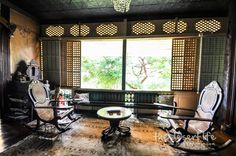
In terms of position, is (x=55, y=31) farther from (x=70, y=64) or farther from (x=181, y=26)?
(x=181, y=26)

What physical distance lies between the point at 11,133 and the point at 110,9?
12.7 feet

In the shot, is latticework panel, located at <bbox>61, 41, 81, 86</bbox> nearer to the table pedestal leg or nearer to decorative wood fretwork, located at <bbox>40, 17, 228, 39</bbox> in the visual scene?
decorative wood fretwork, located at <bbox>40, 17, 228, 39</bbox>

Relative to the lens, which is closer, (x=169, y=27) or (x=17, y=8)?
(x=17, y=8)

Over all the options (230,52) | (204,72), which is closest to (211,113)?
(230,52)

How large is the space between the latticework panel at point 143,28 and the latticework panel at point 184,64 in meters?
0.76

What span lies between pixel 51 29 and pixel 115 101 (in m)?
3.17

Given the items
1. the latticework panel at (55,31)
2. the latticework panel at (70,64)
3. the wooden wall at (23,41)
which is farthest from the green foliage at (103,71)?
the wooden wall at (23,41)

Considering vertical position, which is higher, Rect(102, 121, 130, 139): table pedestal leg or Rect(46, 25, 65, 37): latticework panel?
Rect(46, 25, 65, 37): latticework panel

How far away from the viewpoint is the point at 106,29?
5383mm

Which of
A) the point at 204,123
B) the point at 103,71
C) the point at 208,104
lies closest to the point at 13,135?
the point at 204,123

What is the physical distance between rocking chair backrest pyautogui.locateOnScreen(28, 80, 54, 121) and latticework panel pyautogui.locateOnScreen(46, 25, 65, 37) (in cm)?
221

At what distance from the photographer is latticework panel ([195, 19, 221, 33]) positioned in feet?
15.7

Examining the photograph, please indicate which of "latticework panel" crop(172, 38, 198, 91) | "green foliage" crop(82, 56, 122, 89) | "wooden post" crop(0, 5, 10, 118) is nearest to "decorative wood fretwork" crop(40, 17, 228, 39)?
"latticework panel" crop(172, 38, 198, 91)

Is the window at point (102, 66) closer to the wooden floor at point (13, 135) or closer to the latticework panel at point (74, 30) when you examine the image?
the latticework panel at point (74, 30)
